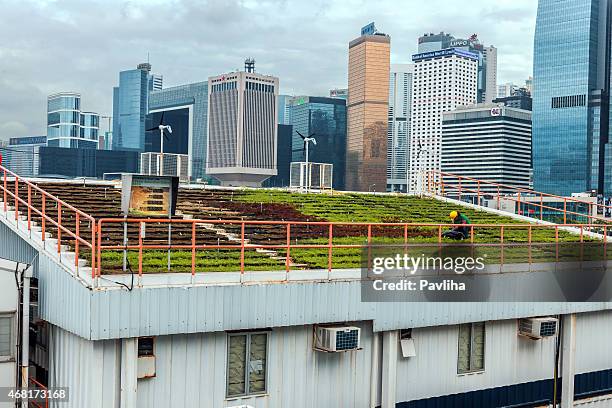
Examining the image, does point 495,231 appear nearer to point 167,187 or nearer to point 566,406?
point 566,406

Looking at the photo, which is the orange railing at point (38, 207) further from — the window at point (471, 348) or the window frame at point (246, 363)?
the window at point (471, 348)

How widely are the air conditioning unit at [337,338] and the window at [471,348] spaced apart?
3.56 m

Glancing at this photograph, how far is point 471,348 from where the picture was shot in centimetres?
1767

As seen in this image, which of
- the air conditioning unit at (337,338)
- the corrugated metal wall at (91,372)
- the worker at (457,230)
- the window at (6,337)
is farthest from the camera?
the worker at (457,230)

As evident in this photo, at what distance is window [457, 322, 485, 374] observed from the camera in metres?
17.6

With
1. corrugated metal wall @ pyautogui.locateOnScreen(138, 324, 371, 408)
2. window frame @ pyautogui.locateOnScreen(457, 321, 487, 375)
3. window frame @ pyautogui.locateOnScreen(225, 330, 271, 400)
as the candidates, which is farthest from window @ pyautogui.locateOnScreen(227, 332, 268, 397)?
window frame @ pyautogui.locateOnScreen(457, 321, 487, 375)

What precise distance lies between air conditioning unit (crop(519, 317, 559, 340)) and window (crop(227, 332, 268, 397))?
24.3ft

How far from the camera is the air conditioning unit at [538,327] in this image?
18236mm

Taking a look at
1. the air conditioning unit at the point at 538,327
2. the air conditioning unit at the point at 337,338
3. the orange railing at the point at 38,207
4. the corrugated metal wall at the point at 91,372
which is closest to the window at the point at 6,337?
the corrugated metal wall at the point at 91,372

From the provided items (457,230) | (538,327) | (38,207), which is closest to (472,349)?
(538,327)

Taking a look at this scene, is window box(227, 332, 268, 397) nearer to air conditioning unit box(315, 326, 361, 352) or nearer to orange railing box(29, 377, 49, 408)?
air conditioning unit box(315, 326, 361, 352)

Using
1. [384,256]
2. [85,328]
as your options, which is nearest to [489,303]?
[384,256]

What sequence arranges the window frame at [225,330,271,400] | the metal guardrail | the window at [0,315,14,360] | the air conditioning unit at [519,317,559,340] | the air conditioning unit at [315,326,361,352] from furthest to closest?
the air conditioning unit at [519,317,559,340] → the air conditioning unit at [315,326,361,352] → the metal guardrail → the window frame at [225,330,271,400] → the window at [0,315,14,360]

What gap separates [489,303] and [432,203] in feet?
48.7
